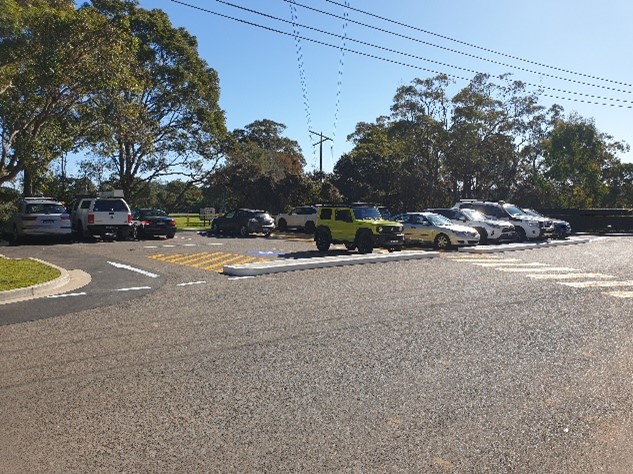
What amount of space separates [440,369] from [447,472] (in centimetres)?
243

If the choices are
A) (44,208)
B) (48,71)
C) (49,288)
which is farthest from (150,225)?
(49,288)

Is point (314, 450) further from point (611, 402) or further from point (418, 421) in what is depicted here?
point (611, 402)

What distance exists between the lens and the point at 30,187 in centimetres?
3120

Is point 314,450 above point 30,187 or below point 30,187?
below

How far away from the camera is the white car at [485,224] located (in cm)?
2448

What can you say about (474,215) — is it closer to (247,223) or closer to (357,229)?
(357,229)

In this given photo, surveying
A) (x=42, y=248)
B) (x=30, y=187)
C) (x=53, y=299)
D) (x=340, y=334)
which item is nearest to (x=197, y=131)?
(x=30, y=187)

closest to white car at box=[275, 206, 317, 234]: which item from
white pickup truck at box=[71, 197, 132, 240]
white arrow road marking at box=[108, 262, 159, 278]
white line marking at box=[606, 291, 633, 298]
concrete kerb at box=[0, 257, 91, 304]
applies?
white pickup truck at box=[71, 197, 132, 240]

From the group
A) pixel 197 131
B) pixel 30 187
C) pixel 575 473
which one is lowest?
pixel 575 473

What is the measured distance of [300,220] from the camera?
1346 inches

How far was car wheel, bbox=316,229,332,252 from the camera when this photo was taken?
20.7 meters

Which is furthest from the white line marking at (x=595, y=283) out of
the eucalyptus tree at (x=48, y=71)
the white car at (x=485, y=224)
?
the eucalyptus tree at (x=48, y=71)

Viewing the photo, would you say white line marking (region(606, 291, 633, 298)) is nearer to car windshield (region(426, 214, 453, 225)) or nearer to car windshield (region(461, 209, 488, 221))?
car windshield (region(426, 214, 453, 225))

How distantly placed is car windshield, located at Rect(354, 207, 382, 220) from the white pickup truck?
11.6 m
